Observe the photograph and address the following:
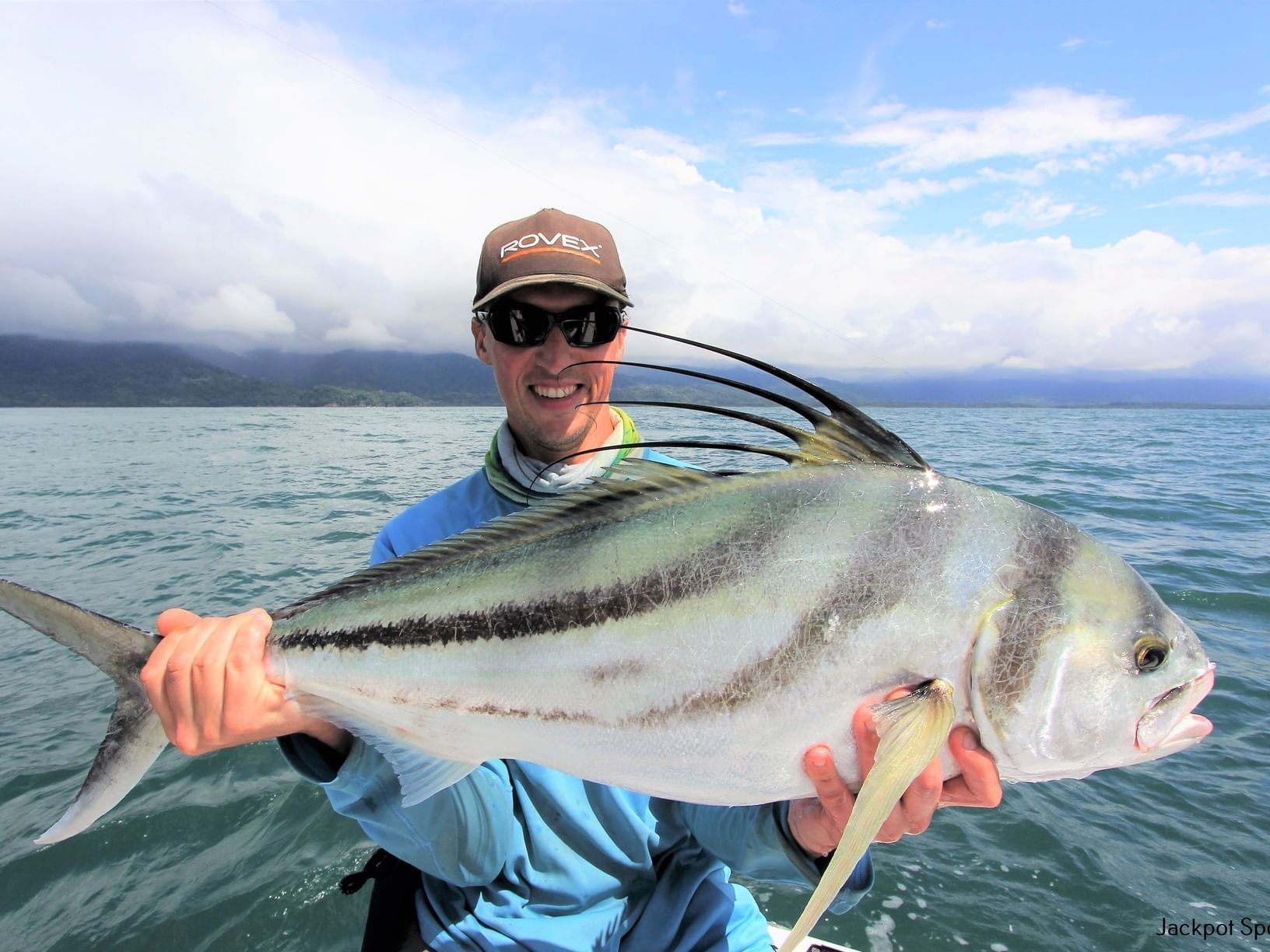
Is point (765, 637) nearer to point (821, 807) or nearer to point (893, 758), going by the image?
point (893, 758)

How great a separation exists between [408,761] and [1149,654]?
6.91 feet

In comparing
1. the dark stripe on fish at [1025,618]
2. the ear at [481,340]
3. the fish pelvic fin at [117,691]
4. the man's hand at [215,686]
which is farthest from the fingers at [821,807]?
the ear at [481,340]

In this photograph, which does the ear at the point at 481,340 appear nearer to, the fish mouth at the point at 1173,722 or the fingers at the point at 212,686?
the fingers at the point at 212,686

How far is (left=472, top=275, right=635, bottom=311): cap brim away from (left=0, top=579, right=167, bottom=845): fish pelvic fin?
6.08 ft

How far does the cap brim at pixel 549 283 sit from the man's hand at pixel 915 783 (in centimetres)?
209

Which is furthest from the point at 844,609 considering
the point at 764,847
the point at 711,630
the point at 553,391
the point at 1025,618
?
the point at 553,391

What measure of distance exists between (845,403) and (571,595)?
947 millimetres

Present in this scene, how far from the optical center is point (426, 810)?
7.55 ft

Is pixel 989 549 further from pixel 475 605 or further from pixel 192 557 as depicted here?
pixel 192 557

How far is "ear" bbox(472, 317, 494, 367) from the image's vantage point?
3.54m

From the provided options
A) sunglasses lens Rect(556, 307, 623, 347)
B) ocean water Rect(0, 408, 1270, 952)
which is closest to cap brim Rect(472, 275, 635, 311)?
sunglasses lens Rect(556, 307, 623, 347)

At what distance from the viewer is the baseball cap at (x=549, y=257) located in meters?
2.98

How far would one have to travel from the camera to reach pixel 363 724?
79.7 inches

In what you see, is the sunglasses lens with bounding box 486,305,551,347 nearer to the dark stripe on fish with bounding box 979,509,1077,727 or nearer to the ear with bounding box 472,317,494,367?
the ear with bounding box 472,317,494,367
